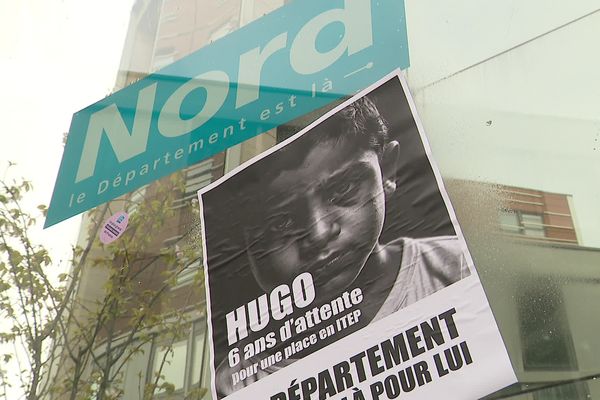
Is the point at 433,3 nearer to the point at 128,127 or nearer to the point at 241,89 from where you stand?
the point at 241,89

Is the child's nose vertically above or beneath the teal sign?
beneath

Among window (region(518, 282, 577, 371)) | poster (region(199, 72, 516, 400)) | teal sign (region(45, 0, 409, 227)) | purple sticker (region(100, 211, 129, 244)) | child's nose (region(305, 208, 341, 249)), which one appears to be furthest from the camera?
purple sticker (region(100, 211, 129, 244))

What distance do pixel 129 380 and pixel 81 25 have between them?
8.79ft

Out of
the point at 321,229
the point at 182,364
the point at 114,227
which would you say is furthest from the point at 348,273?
the point at 114,227

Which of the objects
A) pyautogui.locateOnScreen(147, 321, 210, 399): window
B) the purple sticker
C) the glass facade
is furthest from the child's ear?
the purple sticker

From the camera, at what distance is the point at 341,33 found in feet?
11.9

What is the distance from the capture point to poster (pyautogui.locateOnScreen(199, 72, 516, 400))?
7.22 ft

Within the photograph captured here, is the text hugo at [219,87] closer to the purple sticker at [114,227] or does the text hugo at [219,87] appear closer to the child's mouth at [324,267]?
the purple sticker at [114,227]

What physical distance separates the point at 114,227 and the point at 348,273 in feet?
5.77

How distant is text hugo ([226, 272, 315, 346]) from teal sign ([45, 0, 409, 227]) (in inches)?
41.7

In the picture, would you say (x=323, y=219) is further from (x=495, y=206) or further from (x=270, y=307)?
(x=495, y=206)

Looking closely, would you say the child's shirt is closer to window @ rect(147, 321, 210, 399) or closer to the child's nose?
the child's nose

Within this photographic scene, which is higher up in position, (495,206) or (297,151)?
(297,151)

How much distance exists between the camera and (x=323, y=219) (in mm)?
2871
